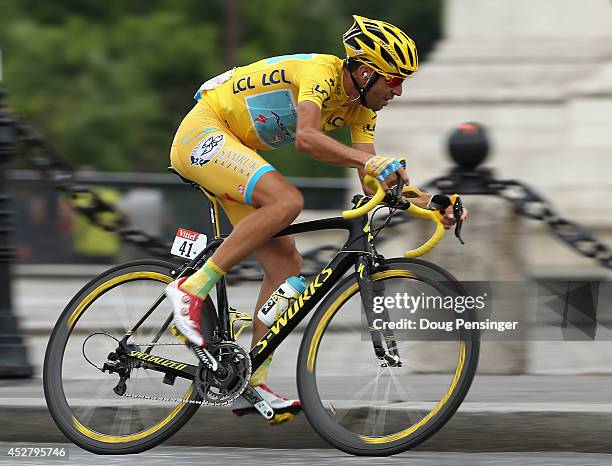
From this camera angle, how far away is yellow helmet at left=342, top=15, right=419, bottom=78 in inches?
232

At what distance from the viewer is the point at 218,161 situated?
614cm

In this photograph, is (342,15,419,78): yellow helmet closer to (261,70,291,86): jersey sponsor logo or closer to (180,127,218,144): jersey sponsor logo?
(261,70,291,86): jersey sponsor logo

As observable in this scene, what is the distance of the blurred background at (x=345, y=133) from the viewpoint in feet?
29.2

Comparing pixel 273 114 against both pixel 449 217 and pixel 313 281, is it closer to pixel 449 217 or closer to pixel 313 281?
pixel 313 281

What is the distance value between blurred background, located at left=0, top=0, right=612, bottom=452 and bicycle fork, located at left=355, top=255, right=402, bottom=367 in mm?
976

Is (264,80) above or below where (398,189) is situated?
above

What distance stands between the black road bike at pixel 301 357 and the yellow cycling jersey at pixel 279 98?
386 millimetres

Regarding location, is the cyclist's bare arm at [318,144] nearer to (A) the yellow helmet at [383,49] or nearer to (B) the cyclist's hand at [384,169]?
(B) the cyclist's hand at [384,169]

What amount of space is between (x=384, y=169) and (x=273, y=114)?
66 centimetres

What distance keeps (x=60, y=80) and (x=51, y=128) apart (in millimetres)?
1270

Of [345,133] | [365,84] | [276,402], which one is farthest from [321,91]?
[345,133]

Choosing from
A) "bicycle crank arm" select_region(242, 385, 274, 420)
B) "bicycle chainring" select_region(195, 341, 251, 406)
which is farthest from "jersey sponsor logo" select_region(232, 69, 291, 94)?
"bicycle crank arm" select_region(242, 385, 274, 420)

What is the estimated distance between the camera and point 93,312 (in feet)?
21.0

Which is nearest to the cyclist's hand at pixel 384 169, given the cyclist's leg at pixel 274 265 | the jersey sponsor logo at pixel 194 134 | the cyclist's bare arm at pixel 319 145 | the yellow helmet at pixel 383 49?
the cyclist's bare arm at pixel 319 145
